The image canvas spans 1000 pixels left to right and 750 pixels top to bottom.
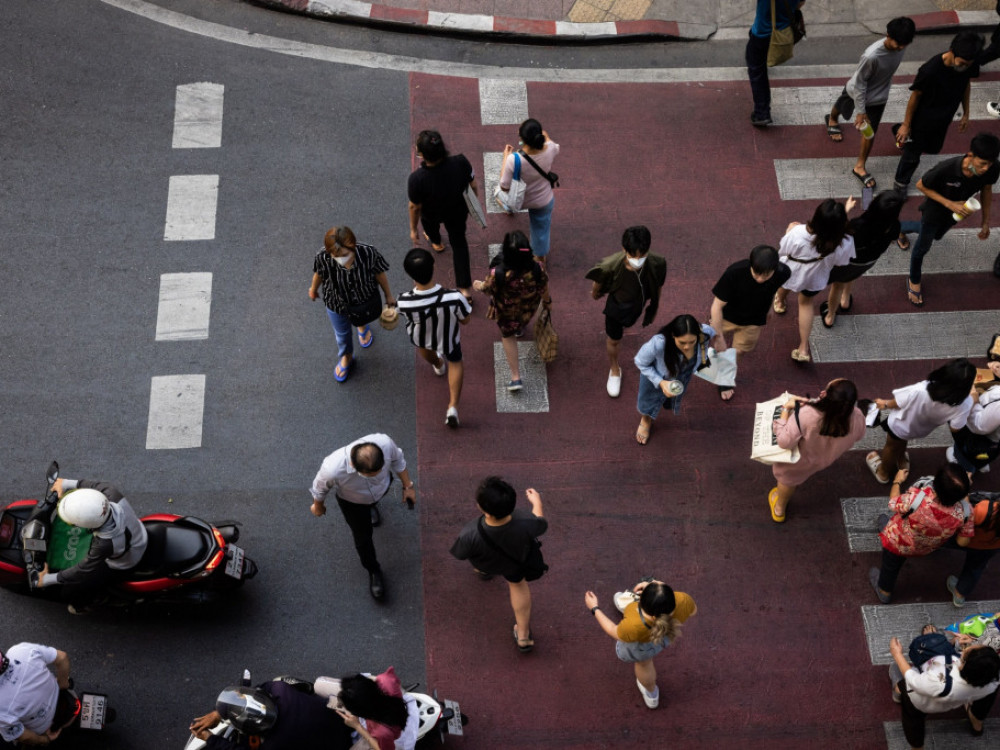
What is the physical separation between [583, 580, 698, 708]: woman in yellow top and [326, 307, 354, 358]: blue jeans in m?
3.29

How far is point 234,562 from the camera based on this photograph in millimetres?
7797

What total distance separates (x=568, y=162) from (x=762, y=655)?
18.3ft

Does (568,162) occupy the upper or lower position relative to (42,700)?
upper

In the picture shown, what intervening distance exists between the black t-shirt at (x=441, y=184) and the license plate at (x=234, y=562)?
3.47 metres

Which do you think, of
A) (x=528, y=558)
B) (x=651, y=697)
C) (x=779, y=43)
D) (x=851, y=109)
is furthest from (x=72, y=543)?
(x=851, y=109)

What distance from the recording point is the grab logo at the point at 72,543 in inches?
293

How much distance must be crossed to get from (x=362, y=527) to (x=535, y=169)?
3621 millimetres

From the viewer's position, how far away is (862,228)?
28.5 ft

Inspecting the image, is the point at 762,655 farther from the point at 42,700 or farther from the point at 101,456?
the point at 101,456

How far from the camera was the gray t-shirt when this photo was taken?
976 centimetres

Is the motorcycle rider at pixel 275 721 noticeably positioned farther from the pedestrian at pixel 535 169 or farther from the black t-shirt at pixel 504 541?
the pedestrian at pixel 535 169

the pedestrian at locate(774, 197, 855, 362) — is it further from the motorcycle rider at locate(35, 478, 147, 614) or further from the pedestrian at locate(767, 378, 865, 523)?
the motorcycle rider at locate(35, 478, 147, 614)

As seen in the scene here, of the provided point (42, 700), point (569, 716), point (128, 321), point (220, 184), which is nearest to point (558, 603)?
point (569, 716)

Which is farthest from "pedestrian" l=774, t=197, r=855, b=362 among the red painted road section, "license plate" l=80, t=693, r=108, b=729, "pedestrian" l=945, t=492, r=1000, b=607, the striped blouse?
"license plate" l=80, t=693, r=108, b=729
